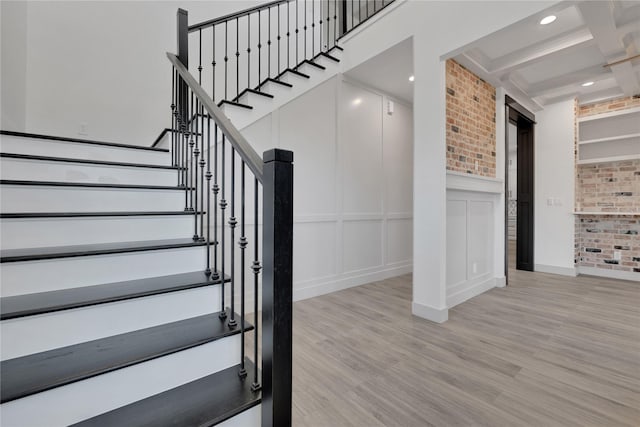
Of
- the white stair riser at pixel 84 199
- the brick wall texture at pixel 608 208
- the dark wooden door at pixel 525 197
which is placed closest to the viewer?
the white stair riser at pixel 84 199

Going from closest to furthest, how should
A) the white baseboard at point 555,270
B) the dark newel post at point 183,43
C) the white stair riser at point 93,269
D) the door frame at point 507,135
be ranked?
1. the white stair riser at point 93,269
2. the dark newel post at point 183,43
3. the door frame at point 507,135
4. the white baseboard at point 555,270

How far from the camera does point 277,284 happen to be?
38.5 inches

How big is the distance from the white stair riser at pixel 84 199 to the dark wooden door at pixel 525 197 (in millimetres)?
5127

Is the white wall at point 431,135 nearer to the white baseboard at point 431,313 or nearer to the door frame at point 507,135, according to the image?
the white baseboard at point 431,313

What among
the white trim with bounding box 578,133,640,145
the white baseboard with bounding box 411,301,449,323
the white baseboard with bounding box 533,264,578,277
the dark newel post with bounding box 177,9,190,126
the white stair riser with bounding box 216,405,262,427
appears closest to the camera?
the white stair riser with bounding box 216,405,262,427

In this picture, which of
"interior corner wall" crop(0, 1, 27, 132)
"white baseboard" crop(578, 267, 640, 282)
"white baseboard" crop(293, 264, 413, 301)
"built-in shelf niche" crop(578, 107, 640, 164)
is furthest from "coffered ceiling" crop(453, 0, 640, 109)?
"interior corner wall" crop(0, 1, 27, 132)

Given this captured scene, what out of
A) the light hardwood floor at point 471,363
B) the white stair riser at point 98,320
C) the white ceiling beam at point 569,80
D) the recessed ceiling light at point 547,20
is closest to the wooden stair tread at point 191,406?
the white stair riser at point 98,320

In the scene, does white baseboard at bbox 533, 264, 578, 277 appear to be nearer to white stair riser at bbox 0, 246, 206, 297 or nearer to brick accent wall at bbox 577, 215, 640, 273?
brick accent wall at bbox 577, 215, 640, 273

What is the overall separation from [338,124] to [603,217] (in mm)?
4248

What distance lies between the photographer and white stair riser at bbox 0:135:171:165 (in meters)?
1.95

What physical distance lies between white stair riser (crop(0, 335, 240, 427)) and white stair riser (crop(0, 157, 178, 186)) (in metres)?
1.51

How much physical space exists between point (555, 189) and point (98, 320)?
5741 mm

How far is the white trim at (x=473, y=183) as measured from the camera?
2895 millimetres

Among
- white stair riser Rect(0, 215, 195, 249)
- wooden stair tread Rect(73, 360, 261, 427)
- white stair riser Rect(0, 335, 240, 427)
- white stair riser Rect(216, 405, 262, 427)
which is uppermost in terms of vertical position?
white stair riser Rect(0, 215, 195, 249)
